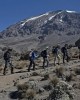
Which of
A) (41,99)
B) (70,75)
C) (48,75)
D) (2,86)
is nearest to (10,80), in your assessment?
(2,86)

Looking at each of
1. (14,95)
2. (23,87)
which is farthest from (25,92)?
(14,95)

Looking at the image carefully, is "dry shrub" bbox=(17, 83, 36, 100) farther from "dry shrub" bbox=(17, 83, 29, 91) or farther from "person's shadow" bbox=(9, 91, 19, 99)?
"person's shadow" bbox=(9, 91, 19, 99)

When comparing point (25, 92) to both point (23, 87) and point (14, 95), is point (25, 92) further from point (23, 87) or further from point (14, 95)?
point (14, 95)

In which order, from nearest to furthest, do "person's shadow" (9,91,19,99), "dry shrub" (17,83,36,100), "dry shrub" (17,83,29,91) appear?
"dry shrub" (17,83,36,100), "person's shadow" (9,91,19,99), "dry shrub" (17,83,29,91)

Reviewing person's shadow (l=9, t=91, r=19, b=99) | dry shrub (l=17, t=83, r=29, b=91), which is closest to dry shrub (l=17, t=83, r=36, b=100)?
dry shrub (l=17, t=83, r=29, b=91)

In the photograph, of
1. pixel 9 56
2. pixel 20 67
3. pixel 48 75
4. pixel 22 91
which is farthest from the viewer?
pixel 20 67

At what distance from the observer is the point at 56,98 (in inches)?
627

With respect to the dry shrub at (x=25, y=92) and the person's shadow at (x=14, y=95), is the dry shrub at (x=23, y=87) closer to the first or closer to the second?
the dry shrub at (x=25, y=92)

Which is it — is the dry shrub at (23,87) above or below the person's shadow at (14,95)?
above

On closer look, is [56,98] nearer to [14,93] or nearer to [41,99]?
[41,99]

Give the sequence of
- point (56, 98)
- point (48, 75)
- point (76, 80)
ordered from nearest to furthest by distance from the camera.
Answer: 1. point (56, 98)
2. point (76, 80)
3. point (48, 75)

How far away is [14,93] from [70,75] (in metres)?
3.27

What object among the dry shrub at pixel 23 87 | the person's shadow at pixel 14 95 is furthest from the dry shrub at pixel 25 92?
the person's shadow at pixel 14 95

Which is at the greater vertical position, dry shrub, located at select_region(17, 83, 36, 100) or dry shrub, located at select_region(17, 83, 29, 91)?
dry shrub, located at select_region(17, 83, 29, 91)
